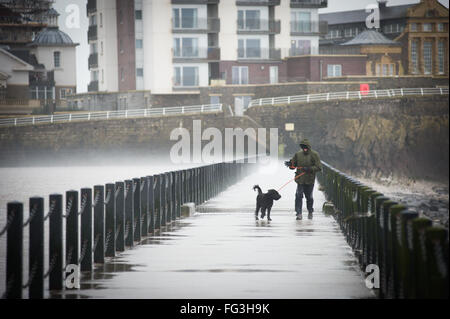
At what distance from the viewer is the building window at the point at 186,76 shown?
66.4 metres

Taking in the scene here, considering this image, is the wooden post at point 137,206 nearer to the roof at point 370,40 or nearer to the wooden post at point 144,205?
the wooden post at point 144,205

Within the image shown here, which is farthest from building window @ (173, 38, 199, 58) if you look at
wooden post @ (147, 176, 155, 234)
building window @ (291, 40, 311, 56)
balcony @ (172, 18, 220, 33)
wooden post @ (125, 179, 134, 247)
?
wooden post @ (125, 179, 134, 247)

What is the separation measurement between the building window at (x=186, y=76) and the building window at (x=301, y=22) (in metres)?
9.62

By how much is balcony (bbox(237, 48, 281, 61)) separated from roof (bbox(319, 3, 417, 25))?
28632 millimetres

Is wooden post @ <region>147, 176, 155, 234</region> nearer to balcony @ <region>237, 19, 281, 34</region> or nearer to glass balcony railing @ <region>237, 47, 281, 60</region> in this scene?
glass balcony railing @ <region>237, 47, 281, 60</region>

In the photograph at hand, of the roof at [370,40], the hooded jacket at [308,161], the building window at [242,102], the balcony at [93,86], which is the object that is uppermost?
the roof at [370,40]

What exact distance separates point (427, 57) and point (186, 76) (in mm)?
29968

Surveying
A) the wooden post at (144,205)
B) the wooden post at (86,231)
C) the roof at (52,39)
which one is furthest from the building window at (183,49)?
the wooden post at (86,231)

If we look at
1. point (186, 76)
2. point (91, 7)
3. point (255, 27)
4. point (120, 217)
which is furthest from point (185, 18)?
point (120, 217)

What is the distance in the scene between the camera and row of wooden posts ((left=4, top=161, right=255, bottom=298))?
6.80 metres

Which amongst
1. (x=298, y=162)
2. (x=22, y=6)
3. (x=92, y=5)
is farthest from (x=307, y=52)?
(x=298, y=162)

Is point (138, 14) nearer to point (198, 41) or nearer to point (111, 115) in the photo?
point (198, 41)

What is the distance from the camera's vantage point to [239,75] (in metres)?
66.9
